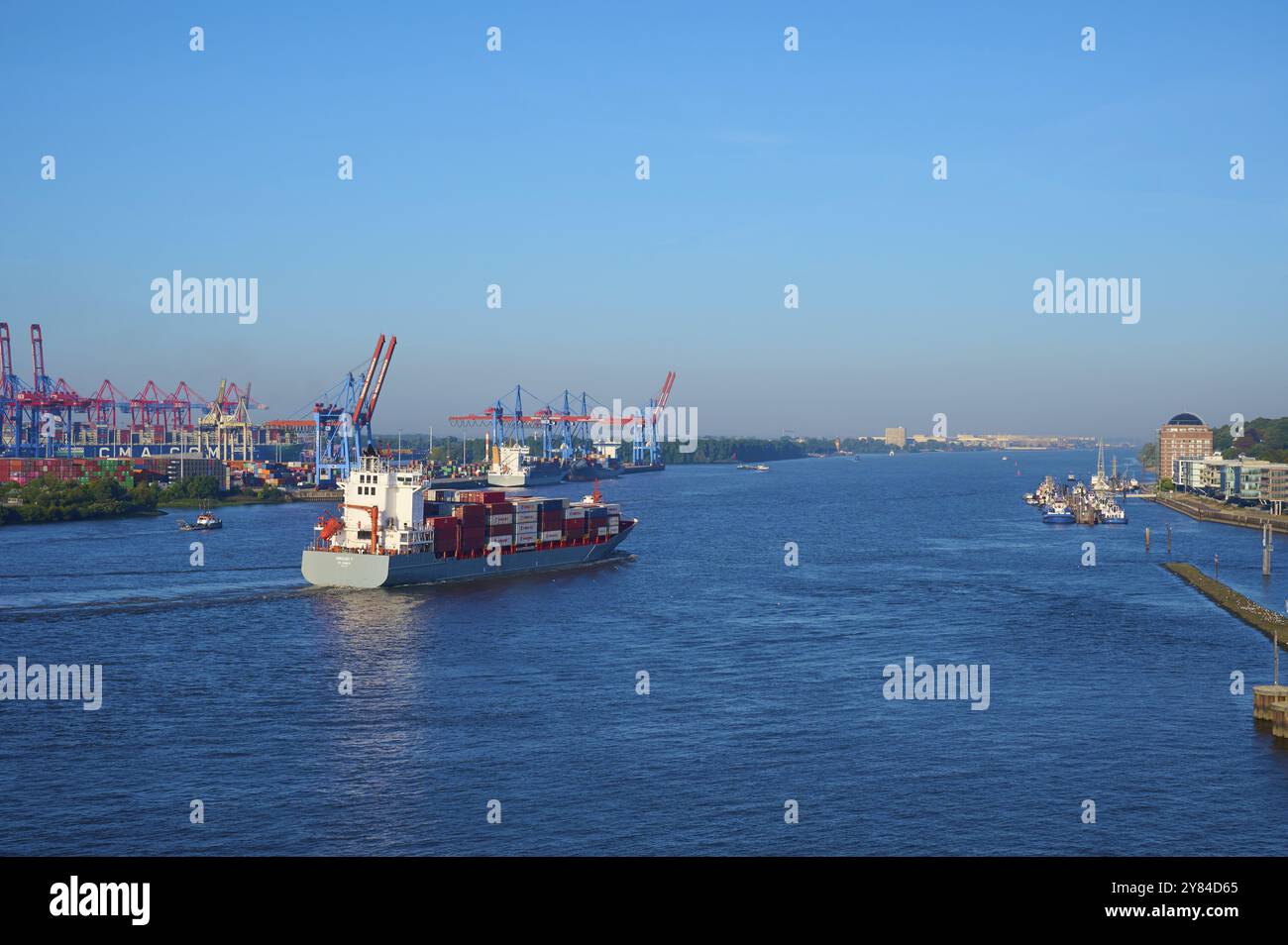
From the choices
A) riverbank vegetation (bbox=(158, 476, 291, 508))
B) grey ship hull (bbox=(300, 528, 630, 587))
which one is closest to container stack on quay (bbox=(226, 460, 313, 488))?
riverbank vegetation (bbox=(158, 476, 291, 508))

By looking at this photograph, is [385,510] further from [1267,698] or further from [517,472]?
[517,472]

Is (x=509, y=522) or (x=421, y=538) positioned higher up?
(x=509, y=522)

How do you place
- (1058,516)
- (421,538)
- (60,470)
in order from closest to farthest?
1. (421,538)
2. (1058,516)
3. (60,470)

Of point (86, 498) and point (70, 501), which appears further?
point (86, 498)

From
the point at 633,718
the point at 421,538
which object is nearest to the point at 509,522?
the point at 421,538

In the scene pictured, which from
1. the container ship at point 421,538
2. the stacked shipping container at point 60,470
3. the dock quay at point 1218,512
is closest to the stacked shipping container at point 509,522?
the container ship at point 421,538

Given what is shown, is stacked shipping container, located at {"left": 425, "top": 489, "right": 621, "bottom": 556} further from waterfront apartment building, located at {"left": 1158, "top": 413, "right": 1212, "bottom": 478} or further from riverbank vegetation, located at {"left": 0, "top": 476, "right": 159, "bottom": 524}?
waterfront apartment building, located at {"left": 1158, "top": 413, "right": 1212, "bottom": 478}
